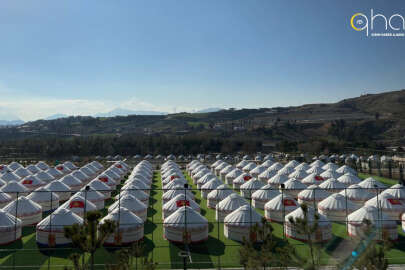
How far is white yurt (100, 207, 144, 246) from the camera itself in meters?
19.3

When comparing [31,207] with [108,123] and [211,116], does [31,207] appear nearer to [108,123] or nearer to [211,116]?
[108,123]

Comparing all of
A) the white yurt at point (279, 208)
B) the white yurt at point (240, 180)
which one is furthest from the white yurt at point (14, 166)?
the white yurt at point (279, 208)

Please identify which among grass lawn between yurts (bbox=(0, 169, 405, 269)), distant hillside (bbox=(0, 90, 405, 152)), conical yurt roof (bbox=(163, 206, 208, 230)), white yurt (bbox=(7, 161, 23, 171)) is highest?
distant hillside (bbox=(0, 90, 405, 152))

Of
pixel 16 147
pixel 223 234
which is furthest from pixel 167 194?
pixel 16 147

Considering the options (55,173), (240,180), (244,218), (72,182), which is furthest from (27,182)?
(244,218)

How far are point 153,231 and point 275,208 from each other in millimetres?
9056

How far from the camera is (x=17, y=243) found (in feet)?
66.3

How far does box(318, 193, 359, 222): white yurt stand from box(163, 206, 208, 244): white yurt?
33.9ft

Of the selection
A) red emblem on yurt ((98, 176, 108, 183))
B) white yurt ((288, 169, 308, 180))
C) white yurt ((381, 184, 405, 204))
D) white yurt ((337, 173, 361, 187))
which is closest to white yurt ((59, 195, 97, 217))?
red emblem on yurt ((98, 176, 108, 183))

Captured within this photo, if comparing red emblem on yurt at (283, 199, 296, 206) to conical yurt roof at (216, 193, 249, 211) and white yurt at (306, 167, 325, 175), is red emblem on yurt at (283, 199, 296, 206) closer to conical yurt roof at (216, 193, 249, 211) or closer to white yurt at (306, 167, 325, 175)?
conical yurt roof at (216, 193, 249, 211)

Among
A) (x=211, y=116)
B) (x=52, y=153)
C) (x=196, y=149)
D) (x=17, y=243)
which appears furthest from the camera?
(x=211, y=116)

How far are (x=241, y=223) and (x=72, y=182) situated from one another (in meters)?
22.6

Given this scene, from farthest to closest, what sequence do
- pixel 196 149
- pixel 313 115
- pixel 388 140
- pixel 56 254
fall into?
pixel 313 115 → pixel 388 140 → pixel 196 149 → pixel 56 254

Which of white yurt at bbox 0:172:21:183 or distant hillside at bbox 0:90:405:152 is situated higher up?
distant hillside at bbox 0:90:405:152
